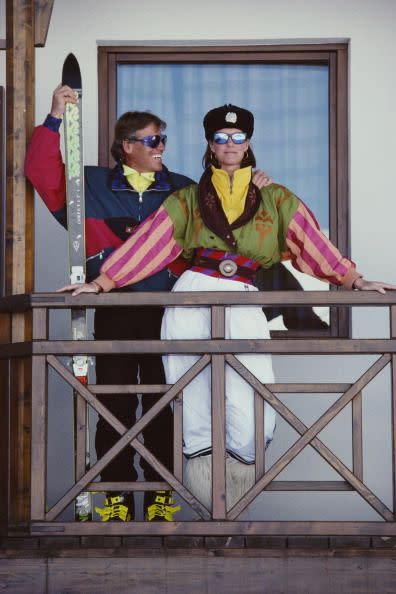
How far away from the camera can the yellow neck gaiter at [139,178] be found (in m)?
4.95

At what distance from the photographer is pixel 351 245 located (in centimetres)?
600

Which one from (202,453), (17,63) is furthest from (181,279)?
(17,63)

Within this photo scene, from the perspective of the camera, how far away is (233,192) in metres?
4.60

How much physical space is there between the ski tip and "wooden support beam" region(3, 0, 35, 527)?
0.14m

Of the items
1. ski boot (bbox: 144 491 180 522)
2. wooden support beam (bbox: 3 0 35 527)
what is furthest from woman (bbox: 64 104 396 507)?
wooden support beam (bbox: 3 0 35 527)

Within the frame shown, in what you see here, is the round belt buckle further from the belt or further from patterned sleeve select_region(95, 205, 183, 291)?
patterned sleeve select_region(95, 205, 183, 291)

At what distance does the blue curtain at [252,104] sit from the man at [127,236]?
4.01ft

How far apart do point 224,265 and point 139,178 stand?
667mm

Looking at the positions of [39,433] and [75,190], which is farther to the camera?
[75,190]

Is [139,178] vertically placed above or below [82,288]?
above

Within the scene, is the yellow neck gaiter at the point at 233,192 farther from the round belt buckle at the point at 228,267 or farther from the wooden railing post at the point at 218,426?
the wooden railing post at the point at 218,426

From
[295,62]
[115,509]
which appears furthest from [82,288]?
[295,62]

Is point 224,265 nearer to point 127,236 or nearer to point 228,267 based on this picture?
point 228,267

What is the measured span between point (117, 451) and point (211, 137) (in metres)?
1.40
